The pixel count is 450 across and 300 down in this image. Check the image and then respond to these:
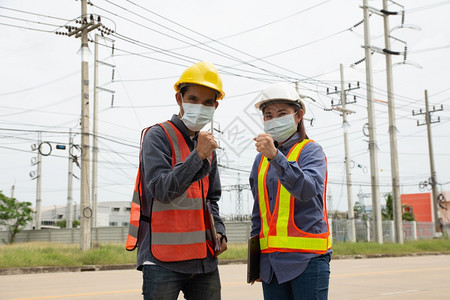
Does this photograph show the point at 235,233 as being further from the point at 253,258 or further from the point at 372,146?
the point at 253,258

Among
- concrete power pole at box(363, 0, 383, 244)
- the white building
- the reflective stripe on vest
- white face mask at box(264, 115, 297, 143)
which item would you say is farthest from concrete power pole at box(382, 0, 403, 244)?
the white building

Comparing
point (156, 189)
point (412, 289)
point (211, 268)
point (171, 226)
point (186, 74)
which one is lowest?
point (412, 289)

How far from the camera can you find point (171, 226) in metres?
2.77

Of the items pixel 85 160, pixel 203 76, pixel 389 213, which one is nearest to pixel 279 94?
pixel 203 76

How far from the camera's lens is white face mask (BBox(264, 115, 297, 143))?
3.29m

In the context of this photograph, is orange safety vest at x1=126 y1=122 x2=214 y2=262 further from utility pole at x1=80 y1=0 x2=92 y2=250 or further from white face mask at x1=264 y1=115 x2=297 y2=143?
utility pole at x1=80 y1=0 x2=92 y2=250

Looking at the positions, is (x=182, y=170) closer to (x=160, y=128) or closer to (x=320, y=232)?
(x=160, y=128)

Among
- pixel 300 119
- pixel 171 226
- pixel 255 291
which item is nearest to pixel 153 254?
pixel 171 226

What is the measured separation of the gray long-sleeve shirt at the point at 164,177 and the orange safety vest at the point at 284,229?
0.37 metres

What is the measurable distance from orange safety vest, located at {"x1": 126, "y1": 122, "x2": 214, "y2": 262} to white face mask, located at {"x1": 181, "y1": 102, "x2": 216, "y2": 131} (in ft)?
0.29

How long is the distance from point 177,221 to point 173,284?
321 mm

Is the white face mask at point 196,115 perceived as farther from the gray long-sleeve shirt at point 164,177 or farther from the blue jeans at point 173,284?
the blue jeans at point 173,284

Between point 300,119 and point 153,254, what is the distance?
1292 millimetres

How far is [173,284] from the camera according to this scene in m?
2.75
